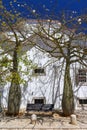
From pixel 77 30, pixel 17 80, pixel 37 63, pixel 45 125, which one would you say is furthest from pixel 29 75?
pixel 45 125

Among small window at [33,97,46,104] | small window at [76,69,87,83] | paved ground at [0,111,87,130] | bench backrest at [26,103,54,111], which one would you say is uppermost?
small window at [76,69,87,83]

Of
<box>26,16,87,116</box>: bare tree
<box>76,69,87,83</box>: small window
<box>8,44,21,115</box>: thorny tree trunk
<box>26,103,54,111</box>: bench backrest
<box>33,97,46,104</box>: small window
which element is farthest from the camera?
<box>76,69,87,83</box>: small window

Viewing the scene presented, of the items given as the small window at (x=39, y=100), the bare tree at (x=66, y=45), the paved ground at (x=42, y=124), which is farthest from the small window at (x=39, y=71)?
the paved ground at (x=42, y=124)

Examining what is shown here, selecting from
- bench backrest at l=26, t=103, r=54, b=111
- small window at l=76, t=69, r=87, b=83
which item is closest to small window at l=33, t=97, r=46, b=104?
bench backrest at l=26, t=103, r=54, b=111

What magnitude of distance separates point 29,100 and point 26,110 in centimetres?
166

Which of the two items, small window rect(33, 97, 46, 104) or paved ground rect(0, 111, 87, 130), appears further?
small window rect(33, 97, 46, 104)

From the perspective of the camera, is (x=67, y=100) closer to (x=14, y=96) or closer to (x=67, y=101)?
(x=67, y=101)

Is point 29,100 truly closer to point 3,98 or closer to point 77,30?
point 3,98

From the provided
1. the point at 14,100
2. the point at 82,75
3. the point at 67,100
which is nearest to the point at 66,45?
the point at 67,100

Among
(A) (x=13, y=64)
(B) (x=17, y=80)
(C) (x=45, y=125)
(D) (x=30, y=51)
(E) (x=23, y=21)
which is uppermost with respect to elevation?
(E) (x=23, y=21)

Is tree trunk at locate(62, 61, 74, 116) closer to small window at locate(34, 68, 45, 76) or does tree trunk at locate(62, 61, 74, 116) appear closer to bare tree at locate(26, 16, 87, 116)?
bare tree at locate(26, 16, 87, 116)

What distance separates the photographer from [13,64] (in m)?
18.8

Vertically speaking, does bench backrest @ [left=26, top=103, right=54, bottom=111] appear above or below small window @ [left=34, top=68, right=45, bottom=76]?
below

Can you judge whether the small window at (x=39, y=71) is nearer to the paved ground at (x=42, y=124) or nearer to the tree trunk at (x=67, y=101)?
the tree trunk at (x=67, y=101)
